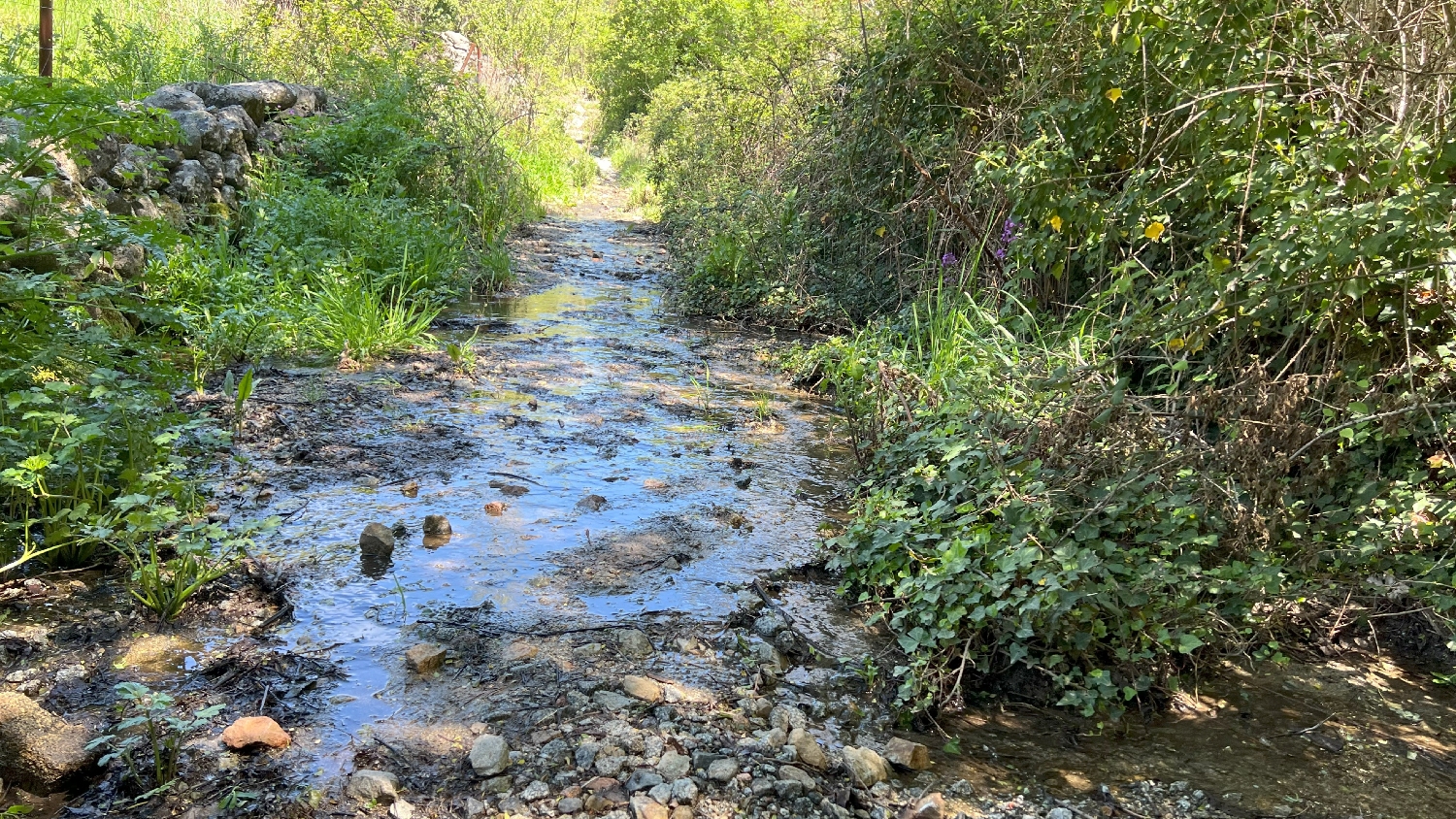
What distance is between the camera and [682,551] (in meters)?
3.90

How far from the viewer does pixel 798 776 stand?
2.43 m

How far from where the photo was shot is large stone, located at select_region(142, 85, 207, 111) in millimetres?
7344

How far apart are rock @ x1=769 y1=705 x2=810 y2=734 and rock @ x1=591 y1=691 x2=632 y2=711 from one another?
43 centimetres

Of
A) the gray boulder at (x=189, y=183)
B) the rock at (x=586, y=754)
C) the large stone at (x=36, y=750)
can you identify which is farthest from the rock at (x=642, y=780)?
the gray boulder at (x=189, y=183)

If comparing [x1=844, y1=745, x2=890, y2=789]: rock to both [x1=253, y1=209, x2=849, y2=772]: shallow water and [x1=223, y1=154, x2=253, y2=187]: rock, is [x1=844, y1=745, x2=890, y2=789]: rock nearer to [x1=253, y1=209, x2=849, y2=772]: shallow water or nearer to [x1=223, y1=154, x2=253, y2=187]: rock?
[x1=253, y1=209, x2=849, y2=772]: shallow water

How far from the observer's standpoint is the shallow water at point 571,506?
10.8 feet

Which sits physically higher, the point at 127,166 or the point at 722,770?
the point at 127,166

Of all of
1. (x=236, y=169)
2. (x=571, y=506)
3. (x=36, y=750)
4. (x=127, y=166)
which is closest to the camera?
(x=36, y=750)

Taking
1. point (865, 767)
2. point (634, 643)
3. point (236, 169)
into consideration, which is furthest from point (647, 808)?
point (236, 169)

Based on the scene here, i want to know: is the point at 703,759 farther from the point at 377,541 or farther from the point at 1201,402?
the point at 1201,402

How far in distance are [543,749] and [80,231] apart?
273 cm

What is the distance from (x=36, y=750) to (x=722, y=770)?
5.49 ft

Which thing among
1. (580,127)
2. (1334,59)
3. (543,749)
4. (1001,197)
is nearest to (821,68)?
(1001,197)

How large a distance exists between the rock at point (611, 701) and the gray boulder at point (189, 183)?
5.98m
